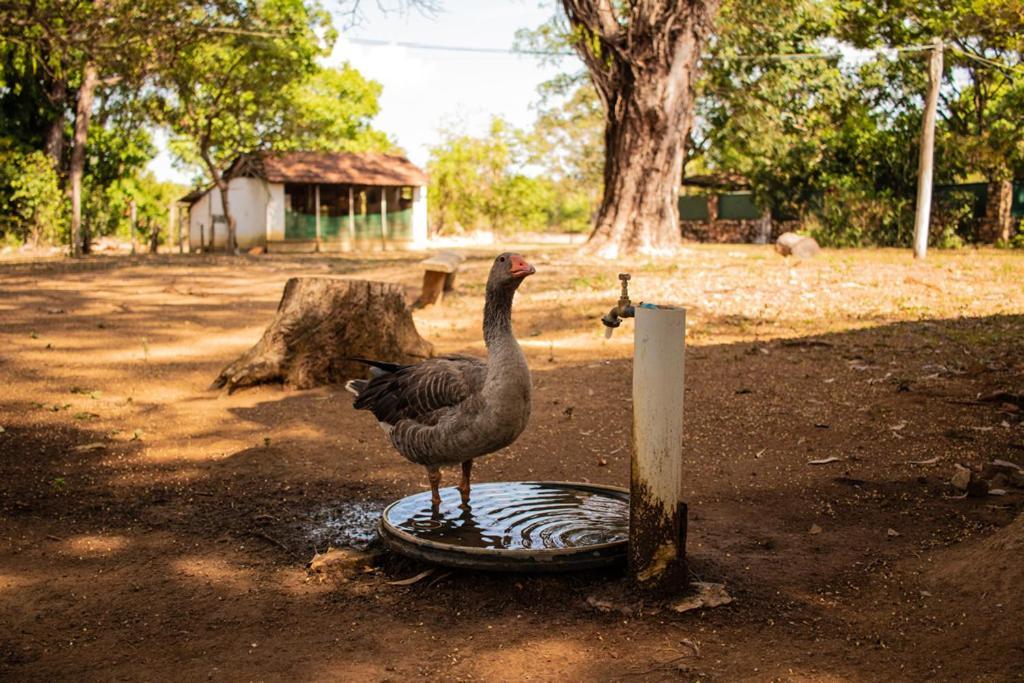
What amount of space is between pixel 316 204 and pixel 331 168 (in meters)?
2.43

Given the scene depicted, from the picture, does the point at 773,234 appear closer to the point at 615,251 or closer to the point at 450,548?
the point at 615,251

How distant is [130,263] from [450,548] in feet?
80.1

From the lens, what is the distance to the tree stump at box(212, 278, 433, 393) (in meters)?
9.34

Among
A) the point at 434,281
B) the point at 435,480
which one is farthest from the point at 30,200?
the point at 435,480

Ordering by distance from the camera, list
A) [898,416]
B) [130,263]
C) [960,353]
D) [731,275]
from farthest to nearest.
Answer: [130,263]
[731,275]
[960,353]
[898,416]

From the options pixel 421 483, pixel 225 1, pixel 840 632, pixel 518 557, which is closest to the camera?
pixel 840 632

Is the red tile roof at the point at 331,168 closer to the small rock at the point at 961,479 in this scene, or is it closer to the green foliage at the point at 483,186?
the green foliage at the point at 483,186

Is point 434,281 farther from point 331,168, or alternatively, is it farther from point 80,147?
point 331,168

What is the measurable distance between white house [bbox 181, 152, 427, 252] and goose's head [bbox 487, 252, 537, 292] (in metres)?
37.1

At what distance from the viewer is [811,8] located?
2995 centimetres

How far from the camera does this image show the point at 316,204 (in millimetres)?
42812

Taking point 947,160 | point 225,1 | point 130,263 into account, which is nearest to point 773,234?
point 947,160

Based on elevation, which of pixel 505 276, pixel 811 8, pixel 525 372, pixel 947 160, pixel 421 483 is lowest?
pixel 421 483

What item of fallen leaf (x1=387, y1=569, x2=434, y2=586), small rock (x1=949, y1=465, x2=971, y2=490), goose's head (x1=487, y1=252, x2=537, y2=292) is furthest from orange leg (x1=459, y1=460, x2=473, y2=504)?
small rock (x1=949, y1=465, x2=971, y2=490)
